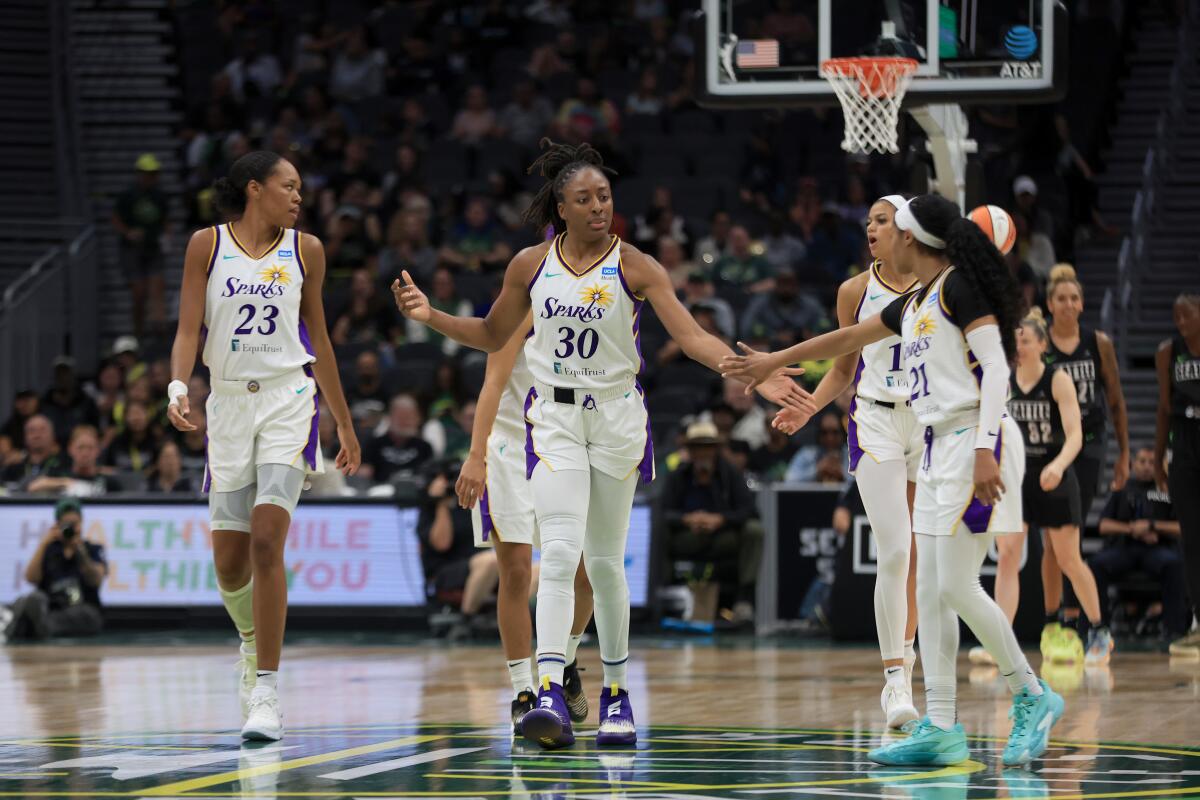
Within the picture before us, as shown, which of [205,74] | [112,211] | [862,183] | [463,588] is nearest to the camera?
[463,588]

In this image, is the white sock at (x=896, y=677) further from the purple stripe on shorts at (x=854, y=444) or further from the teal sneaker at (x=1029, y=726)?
the teal sneaker at (x=1029, y=726)

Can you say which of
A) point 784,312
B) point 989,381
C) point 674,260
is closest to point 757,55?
point 989,381

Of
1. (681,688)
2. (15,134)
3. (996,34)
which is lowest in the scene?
(681,688)

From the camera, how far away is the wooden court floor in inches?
250

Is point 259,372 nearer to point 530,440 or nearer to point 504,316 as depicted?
point 504,316

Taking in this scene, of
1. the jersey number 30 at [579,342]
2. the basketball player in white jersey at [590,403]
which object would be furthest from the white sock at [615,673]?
the jersey number 30 at [579,342]

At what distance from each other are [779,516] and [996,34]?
534 centimetres

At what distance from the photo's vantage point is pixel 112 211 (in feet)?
73.8

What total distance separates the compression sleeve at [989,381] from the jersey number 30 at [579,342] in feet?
5.18

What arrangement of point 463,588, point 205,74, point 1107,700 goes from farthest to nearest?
point 205,74, point 463,588, point 1107,700

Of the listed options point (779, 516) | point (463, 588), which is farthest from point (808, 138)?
point (463, 588)

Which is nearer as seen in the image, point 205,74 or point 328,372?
point 328,372

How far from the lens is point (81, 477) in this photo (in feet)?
53.1

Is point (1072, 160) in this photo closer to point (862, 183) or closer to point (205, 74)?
point (862, 183)
